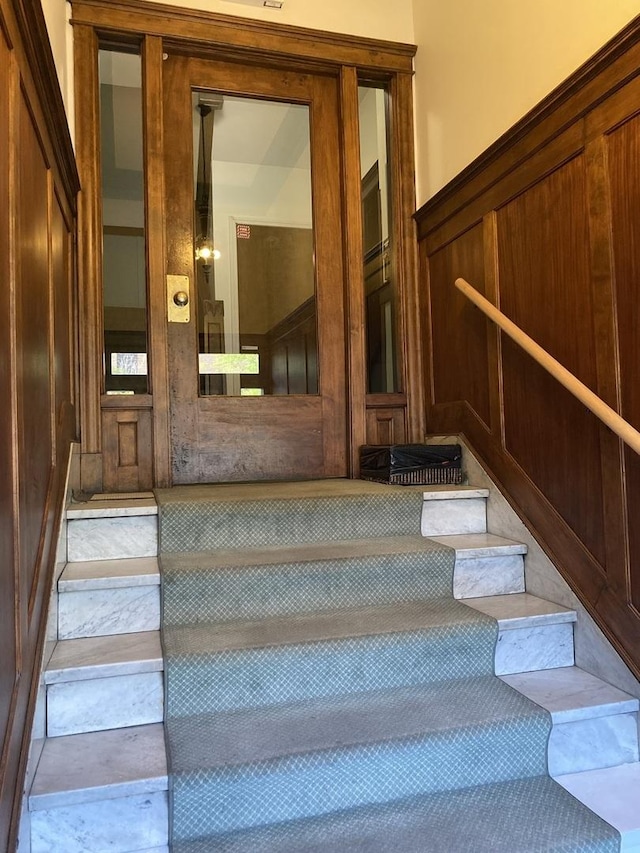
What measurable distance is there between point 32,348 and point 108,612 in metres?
0.78

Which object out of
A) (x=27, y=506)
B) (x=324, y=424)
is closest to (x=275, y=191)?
(x=324, y=424)

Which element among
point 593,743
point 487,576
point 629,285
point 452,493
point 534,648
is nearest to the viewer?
point 593,743

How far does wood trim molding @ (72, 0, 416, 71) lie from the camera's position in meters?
2.67

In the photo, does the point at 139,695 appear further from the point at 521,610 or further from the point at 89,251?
the point at 89,251

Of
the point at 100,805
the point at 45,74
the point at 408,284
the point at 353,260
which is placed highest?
the point at 45,74

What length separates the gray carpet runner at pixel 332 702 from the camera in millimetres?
1269

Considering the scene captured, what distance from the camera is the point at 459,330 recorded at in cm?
263

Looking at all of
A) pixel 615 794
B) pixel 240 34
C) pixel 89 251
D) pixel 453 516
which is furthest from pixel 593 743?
pixel 240 34

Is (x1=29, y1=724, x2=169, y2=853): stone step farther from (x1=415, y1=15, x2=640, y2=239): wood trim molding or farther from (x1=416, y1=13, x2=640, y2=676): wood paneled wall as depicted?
(x1=415, y1=15, x2=640, y2=239): wood trim molding

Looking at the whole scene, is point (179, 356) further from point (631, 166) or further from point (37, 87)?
point (631, 166)

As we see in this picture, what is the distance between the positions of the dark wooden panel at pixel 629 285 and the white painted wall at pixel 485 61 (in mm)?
376

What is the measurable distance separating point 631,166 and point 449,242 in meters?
1.10

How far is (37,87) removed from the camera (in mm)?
1566

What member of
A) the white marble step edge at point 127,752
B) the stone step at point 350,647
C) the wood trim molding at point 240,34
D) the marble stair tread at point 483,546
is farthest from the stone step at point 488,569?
the wood trim molding at point 240,34
